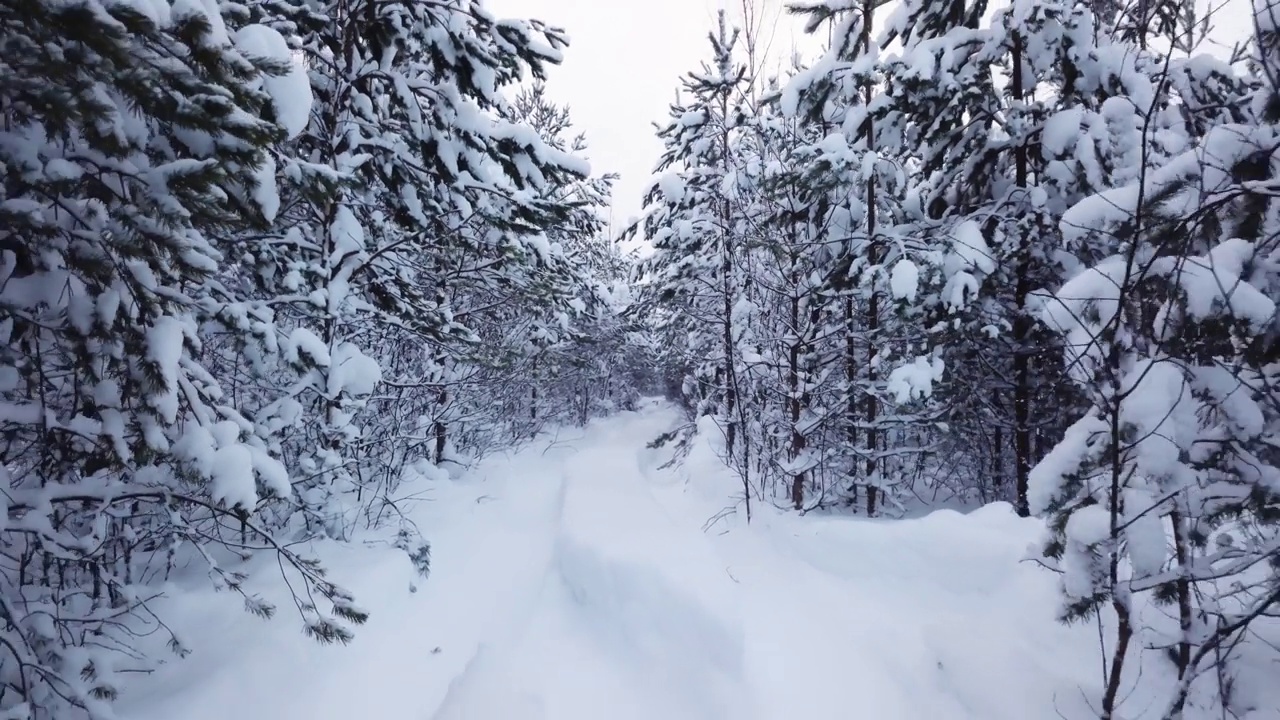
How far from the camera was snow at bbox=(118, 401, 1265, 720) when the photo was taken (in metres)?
3.29

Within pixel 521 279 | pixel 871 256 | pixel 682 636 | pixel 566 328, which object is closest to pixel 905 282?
pixel 871 256

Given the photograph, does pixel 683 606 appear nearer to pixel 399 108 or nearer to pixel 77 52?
pixel 77 52

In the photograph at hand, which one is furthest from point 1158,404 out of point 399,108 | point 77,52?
point 399,108

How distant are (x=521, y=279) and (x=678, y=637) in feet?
17.3

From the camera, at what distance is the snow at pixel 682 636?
329 centimetres

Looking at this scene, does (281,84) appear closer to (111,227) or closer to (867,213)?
(111,227)

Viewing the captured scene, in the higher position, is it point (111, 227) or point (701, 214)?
point (701, 214)

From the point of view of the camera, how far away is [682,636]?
14.7 feet

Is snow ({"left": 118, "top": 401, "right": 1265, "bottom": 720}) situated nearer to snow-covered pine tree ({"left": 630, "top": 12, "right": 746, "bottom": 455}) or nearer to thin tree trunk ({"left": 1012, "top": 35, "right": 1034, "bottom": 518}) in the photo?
thin tree trunk ({"left": 1012, "top": 35, "right": 1034, "bottom": 518})

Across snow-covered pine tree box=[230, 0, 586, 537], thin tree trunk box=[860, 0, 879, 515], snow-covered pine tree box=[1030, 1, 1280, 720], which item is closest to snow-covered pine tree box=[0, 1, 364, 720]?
snow-covered pine tree box=[230, 0, 586, 537]

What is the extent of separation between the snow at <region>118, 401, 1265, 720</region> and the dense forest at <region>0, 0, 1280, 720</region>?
321 mm

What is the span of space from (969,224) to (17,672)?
7440mm

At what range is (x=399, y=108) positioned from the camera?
4922 mm

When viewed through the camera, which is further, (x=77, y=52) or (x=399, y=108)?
(x=399, y=108)
